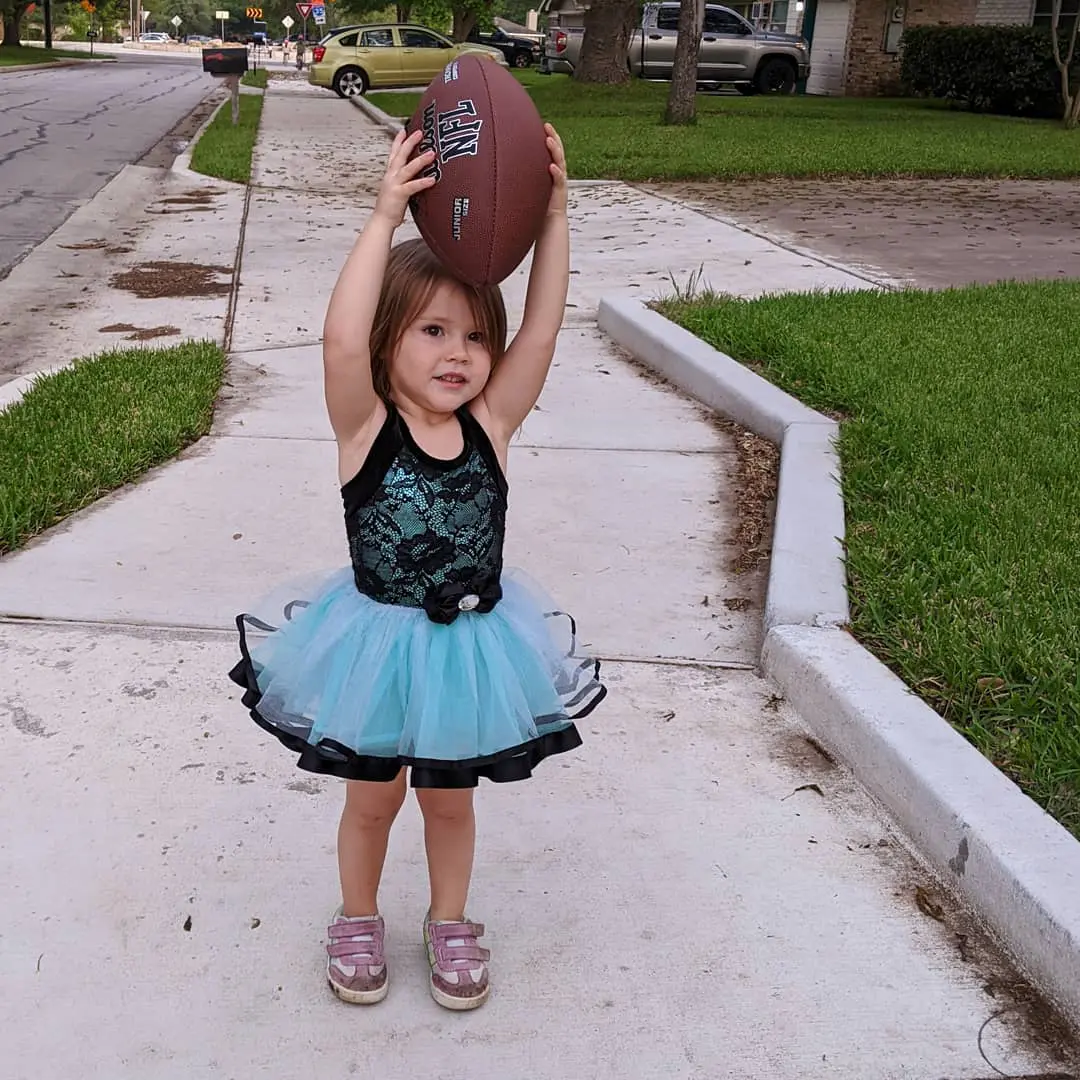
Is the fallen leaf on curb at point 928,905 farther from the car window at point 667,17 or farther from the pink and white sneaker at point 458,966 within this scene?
the car window at point 667,17

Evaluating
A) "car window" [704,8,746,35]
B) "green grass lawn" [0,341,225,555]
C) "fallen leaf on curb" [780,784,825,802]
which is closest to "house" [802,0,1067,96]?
"car window" [704,8,746,35]

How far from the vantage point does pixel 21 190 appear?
12.9 metres

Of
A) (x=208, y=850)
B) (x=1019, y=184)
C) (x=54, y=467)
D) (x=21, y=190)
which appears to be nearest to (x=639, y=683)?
(x=208, y=850)

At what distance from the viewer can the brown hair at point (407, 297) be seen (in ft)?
6.91

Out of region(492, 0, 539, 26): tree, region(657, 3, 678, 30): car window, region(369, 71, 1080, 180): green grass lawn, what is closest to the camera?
region(369, 71, 1080, 180): green grass lawn

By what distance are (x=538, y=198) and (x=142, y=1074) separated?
5.02 ft

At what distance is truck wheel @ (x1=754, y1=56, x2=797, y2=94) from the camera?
95.4 ft

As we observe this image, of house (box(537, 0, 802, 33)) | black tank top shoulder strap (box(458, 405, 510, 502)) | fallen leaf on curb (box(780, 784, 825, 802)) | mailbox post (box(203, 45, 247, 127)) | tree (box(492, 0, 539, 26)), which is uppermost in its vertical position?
tree (box(492, 0, 539, 26))

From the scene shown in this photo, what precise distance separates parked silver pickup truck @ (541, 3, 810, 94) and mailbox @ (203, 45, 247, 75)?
12534 millimetres

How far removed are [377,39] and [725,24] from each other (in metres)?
8.04

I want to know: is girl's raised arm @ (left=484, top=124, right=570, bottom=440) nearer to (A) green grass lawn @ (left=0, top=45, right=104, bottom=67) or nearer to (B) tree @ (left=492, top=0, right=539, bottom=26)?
(A) green grass lawn @ (left=0, top=45, right=104, bottom=67)

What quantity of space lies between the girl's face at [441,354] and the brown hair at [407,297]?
0.03ft

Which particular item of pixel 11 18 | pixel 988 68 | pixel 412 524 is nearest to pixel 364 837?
pixel 412 524

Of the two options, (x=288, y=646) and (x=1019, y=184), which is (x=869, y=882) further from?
(x=1019, y=184)
